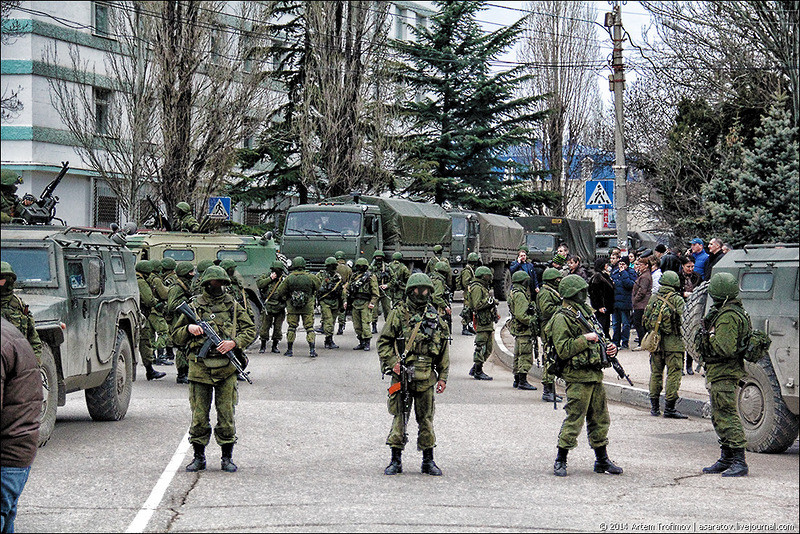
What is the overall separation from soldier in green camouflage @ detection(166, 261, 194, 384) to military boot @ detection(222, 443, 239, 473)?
16.8ft

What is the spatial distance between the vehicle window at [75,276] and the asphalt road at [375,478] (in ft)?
4.82

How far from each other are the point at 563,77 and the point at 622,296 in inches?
1412

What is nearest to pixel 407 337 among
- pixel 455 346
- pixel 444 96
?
pixel 455 346

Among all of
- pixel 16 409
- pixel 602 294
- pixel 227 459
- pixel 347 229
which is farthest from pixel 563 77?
pixel 16 409

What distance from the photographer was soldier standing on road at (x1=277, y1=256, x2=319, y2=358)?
1836cm

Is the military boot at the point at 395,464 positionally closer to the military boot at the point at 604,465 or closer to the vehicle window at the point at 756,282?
the military boot at the point at 604,465

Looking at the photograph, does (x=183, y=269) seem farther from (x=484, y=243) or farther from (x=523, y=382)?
(x=484, y=243)

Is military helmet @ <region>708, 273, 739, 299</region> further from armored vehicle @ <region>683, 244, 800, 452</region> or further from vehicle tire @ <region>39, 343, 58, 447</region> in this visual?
vehicle tire @ <region>39, 343, 58, 447</region>

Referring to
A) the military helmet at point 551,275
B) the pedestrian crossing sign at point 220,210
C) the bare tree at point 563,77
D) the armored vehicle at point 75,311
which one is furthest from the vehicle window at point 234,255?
the bare tree at point 563,77

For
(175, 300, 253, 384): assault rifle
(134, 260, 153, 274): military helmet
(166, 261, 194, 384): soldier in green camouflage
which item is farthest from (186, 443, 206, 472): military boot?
(134, 260, 153, 274): military helmet

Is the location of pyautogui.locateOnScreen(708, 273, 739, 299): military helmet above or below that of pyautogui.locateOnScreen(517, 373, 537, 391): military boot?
above

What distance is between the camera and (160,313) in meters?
15.9

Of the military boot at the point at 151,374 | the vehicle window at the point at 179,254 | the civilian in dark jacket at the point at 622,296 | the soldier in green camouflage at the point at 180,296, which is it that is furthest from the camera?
the vehicle window at the point at 179,254

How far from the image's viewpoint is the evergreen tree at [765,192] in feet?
56.2
